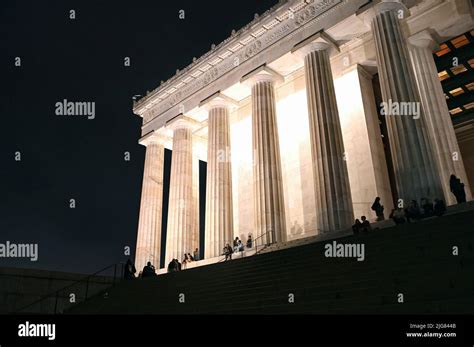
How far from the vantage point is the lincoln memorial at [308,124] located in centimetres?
2161

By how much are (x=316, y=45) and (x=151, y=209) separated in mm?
19319

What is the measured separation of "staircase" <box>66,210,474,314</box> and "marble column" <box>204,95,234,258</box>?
8828mm

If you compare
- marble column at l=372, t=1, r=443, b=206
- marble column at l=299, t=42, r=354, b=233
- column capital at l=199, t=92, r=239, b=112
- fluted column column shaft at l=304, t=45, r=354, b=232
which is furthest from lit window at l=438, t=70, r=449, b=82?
column capital at l=199, t=92, r=239, b=112

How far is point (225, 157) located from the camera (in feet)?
96.9

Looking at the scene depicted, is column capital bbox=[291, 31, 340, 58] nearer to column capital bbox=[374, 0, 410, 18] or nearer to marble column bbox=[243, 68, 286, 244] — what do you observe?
marble column bbox=[243, 68, 286, 244]

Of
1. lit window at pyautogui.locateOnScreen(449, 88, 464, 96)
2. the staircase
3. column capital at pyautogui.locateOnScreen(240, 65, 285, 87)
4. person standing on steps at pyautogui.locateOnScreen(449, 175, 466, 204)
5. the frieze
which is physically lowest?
the staircase

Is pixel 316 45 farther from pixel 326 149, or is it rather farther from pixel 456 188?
pixel 456 188

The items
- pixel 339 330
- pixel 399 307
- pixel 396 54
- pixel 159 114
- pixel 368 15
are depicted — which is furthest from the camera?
pixel 159 114

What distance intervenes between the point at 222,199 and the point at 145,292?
1159cm

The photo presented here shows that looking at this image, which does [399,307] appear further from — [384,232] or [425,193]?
[425,193]

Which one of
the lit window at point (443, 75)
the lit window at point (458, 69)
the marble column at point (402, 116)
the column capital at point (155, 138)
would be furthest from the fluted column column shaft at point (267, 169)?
the lit window at point (458, 69)

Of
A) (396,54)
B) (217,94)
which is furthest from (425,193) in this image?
(217,94)

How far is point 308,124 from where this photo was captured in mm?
29359

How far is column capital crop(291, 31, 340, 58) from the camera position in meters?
25.3
